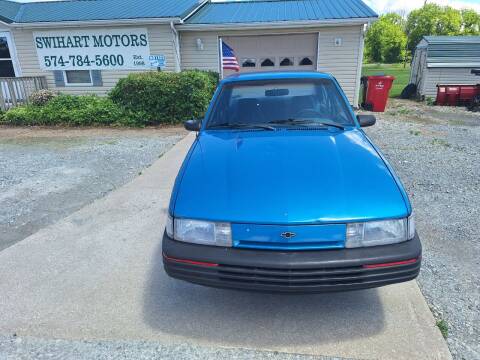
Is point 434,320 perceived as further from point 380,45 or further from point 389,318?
point 380,45

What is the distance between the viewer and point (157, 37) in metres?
11.1

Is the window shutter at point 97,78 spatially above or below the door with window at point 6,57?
below

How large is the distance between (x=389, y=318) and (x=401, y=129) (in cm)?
762

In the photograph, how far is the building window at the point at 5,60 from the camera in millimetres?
12195

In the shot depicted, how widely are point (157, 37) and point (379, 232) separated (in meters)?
11.0

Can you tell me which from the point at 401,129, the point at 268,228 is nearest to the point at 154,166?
the point at 268,228

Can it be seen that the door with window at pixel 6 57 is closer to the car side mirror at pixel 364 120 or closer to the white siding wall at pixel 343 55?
the white siding wall at pixel 343 55

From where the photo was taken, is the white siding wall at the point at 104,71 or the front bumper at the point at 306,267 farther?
the white siding wall at the point at 104,71

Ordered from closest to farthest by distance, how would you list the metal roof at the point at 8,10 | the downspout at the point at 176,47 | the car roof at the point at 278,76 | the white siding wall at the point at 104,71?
the car roof at the point at 278,76, the white siding wall at the point at 104,71, the downspout at the point at 176,47, the metal roof at the point at 8,10

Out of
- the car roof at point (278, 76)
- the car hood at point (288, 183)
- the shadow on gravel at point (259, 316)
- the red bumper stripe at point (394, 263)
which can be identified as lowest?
the shadow on gravel at point (259, 316)

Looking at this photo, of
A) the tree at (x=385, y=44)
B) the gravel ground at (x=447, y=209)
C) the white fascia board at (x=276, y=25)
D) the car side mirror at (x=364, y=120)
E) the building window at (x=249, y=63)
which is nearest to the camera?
the gravel ground at (x=447, y=209)

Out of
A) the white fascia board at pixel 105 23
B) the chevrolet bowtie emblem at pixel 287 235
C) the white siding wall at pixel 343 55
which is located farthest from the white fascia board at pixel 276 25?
the chevrolet bowtie emblem at pixel 287 235

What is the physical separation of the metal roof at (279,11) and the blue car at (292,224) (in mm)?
9917

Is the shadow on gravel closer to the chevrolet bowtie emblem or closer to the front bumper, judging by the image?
the front bumper
